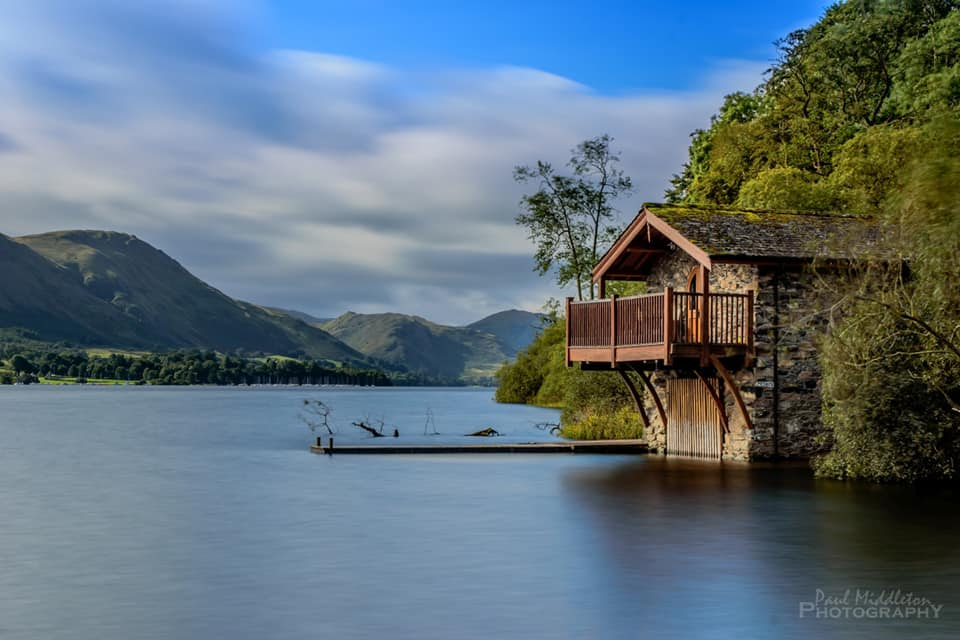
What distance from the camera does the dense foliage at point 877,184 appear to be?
845 inches

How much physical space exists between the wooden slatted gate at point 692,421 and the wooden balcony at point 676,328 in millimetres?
1723

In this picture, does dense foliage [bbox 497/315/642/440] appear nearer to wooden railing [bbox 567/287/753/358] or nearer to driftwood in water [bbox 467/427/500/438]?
driftwood in water [bbox 467/427/500/438]

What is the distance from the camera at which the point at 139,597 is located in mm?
12906

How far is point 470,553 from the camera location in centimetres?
1622

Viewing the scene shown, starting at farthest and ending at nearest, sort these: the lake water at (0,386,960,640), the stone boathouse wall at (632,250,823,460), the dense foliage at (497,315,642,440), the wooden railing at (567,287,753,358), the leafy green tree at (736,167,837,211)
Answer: the leafy green tree at (736,167,837,211) → the dense foliage at (497,315,642,440) → the stone boathouse wall at (632,250,823,460) → the wooden railing at (567,287,753,358) → the lake water at (0,386,960,640)

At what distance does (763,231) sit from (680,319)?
308cm

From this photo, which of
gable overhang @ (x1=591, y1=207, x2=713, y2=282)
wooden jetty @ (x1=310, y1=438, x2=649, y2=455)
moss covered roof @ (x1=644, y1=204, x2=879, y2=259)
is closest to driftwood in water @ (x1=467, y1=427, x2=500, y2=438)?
wooden jetty @ (x1=310, y1=438, x2=649, y2=455)

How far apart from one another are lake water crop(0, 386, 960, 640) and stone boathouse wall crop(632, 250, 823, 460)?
3.98 ft

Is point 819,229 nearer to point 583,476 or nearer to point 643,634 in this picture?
point 583,476

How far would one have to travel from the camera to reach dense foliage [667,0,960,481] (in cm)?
2145

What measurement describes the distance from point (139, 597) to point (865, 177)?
38101 millimetres

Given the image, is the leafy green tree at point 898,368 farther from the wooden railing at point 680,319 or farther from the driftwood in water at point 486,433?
the driftwood in water at point 486,433

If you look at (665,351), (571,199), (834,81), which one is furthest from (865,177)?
(571,199)

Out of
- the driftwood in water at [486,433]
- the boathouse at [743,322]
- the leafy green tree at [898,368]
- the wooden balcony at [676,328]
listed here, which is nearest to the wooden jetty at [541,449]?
the boathouse at [743,322]
